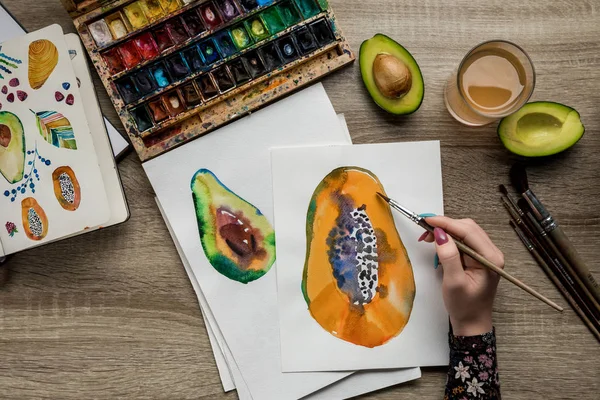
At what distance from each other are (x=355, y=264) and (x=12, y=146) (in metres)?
0.56

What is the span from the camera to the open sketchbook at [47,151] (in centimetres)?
78

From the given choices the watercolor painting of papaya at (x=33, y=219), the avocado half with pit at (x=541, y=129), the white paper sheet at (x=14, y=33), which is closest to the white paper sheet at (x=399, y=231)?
the avocado half with pit at (x=541, y=129)

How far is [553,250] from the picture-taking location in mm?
807

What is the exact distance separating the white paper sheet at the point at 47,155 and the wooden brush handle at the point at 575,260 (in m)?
0.68

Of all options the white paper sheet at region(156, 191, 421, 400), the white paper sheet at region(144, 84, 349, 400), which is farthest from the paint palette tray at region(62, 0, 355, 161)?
the white paper sheet at region(156, 191, 421, 400)

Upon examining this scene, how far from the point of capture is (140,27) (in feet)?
Result: 2.60

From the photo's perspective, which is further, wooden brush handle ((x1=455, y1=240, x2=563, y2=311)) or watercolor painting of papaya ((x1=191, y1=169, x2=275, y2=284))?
watercolor painting of papaya ((x1=191, y1=169, x2=275, y2=284))

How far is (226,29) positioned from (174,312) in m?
0.45

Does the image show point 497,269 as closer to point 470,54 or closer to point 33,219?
point 470,54

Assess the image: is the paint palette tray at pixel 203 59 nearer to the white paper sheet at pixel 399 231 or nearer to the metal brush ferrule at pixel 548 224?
the white paper sheet at pixel 399 231

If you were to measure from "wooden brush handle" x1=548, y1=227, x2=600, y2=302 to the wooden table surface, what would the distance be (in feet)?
0.12

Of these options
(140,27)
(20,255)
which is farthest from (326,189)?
(20,255)

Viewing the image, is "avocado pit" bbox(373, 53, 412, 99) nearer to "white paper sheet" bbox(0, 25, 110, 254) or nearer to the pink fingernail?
the pink fingernail

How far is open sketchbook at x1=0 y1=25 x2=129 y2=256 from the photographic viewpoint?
2.55 feet
